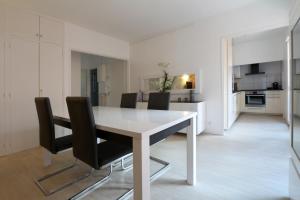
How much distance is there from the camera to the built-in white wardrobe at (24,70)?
2750 millimetres

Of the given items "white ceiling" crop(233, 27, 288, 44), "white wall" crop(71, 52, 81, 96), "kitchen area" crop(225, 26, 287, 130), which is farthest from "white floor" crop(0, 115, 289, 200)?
"white ceiling" crop(233, 27, 288, 44)

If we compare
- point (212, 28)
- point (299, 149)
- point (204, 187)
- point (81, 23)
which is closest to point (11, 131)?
point (81, 23)

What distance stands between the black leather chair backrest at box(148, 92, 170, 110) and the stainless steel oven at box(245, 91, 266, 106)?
17.0 feet

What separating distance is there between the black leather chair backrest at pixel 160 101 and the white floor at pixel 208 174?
0.76m

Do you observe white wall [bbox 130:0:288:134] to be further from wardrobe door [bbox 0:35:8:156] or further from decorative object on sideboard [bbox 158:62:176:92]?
wardrobe door [bbox 0:35:8:156]

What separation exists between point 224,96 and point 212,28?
1.51 metres

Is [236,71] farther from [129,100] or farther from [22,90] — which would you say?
[22,90]

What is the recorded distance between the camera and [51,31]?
330 cm

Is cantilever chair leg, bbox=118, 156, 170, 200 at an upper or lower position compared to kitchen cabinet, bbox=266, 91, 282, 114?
lower

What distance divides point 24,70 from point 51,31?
3.11 feet

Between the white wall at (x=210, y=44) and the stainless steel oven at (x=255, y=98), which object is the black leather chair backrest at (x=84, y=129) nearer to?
the white wall at (x=210, y=44)

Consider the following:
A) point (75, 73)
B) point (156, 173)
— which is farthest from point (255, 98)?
point (75, 73)

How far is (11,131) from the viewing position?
2.83 m

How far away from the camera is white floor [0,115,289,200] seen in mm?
1615
